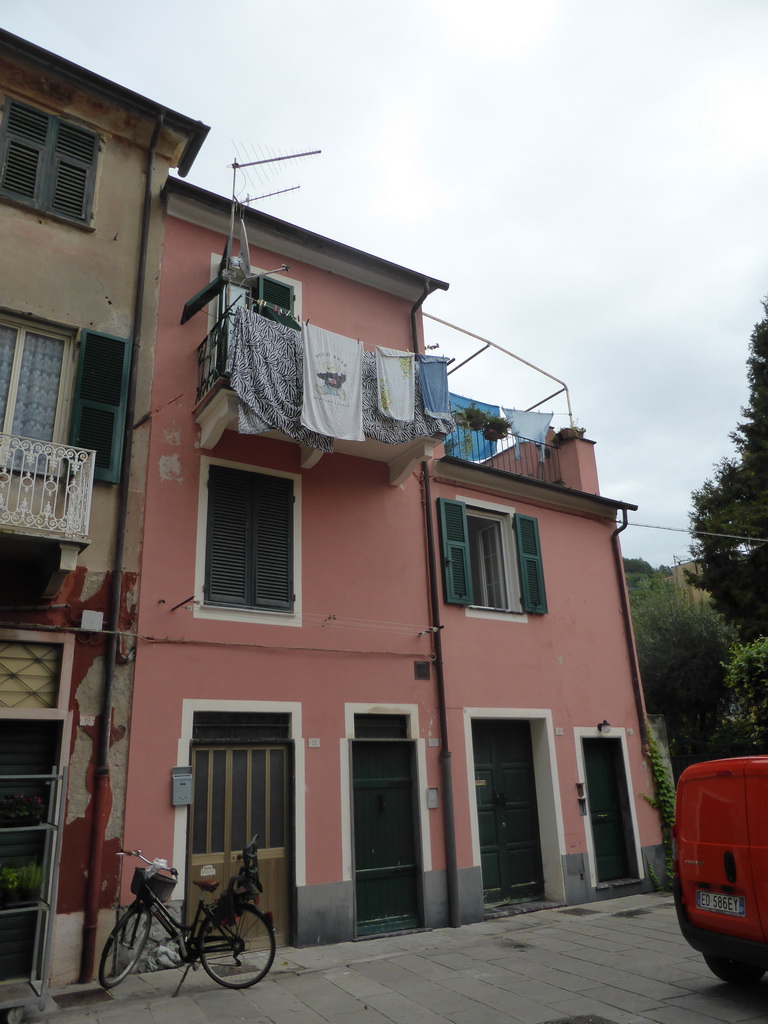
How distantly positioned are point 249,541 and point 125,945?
4.36m

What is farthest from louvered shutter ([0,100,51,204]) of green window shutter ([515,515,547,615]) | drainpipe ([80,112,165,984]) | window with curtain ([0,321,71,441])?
green window shutter ([515,515,547,615])

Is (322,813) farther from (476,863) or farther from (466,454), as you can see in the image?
(466,454)

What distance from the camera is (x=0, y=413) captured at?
26.1 ft

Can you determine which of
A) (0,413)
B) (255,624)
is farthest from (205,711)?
(0,413)

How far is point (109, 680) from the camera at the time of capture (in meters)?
7.56

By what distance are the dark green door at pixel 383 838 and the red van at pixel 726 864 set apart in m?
3.79

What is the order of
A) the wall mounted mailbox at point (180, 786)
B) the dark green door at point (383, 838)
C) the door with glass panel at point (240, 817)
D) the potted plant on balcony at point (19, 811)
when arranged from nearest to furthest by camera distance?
the potted plant on balcony at point (19, 811)
the wall mounted mailbox at point (180, 786)
the door with glass panel at point (240, 817)
the dark green door at point (383, 838)

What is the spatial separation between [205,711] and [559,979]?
4.41m

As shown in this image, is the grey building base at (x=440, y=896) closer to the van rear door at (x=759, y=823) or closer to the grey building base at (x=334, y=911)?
the grey building base at (x=334, y=911)

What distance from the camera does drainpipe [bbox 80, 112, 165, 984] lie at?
22.4 feet

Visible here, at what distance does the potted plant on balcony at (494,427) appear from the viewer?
42.2ft

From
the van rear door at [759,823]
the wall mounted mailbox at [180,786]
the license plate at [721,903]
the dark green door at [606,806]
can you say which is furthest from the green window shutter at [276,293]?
the license plate at [721,903]

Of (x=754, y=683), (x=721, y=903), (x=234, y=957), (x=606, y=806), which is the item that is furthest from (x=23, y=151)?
(x=754, y=683)

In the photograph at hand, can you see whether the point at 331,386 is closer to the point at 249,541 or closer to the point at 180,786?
the point at 249,541
